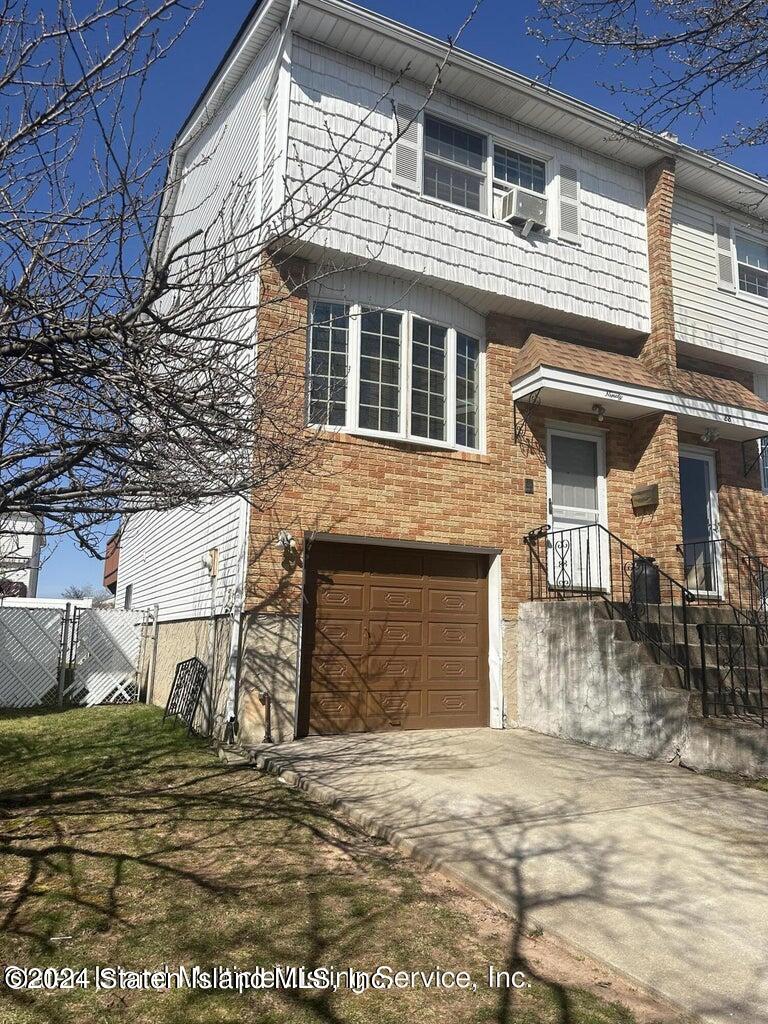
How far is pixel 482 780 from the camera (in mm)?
6891

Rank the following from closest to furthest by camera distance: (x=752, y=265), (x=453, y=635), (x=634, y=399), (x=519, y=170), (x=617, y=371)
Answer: (x=453, y=635), (x=634, y=399), (x=617, y=371), (x=519, y=170), (x=752, y=265)

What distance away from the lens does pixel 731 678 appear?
792cm

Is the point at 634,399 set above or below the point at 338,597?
above

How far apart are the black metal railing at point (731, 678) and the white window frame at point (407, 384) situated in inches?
158

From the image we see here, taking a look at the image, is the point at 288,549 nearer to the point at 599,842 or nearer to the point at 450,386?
the point at 450,386

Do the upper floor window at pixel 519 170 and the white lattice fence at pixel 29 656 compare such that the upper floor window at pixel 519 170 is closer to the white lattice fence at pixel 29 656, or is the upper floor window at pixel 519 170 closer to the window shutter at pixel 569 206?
the window shutter at pixel 569 206

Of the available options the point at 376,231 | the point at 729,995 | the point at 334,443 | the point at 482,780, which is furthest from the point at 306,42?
the point at 729,995

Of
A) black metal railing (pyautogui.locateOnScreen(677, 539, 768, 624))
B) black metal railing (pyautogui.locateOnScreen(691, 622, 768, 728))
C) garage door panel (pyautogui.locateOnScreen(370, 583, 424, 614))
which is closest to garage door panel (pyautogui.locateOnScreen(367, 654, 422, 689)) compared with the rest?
garage door panel (pyautogui.locateOnScreen(370, 583, 424, 614))

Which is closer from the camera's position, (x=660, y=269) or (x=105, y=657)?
(x=660, y=269)

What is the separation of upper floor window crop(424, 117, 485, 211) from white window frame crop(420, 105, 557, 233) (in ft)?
0.13

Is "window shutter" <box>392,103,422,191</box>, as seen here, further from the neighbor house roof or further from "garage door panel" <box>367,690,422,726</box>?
"garage door panel" <box>367,690,422,726</box>

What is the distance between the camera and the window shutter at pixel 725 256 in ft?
43.2

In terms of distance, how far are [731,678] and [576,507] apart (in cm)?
A: 401

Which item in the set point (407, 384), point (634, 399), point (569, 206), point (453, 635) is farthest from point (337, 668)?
point (569, 206)
